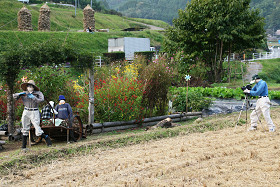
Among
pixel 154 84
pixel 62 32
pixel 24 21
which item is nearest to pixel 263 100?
pixel 154 84

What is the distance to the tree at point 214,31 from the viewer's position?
2411cm

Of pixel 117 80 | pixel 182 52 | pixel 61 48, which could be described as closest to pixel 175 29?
pixel 182 52

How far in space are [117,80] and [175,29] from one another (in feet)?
49.9

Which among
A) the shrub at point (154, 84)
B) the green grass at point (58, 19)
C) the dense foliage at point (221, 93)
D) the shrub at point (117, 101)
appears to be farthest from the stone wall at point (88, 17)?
the shrub at point (117, 101)

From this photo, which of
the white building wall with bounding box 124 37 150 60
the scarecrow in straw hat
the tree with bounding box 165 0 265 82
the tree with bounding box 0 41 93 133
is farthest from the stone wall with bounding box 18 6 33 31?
the scarecrow in straw hat

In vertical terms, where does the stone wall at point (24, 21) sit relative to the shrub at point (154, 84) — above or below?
above

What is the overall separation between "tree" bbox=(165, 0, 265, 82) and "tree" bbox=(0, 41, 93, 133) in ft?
50.0

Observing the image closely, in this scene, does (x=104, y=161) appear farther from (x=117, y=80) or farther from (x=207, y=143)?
(x=117, y=80)

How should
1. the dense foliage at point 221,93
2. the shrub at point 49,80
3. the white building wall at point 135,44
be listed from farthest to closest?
1. the white building wall at point 135,44
2. the dense foliage at point 221,93
3. the shrub at point 49,80

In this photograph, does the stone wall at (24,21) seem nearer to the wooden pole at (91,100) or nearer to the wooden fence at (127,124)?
the wooden fence at (127,124)

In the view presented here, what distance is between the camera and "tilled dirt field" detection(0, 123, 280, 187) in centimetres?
616

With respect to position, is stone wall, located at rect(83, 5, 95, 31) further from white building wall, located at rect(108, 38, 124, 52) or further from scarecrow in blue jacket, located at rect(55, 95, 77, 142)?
scarecrow in blue jacket, located at rect(55, 95, 77, 142)

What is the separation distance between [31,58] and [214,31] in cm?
1741

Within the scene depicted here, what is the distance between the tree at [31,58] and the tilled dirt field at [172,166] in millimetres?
A: 3643
